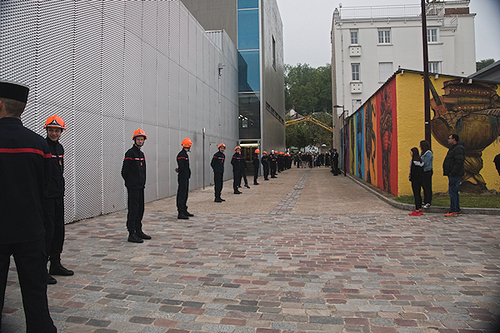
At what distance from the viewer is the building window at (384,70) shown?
1501 inches

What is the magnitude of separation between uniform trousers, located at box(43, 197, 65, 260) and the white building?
36.3 meters

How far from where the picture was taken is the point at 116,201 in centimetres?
1045

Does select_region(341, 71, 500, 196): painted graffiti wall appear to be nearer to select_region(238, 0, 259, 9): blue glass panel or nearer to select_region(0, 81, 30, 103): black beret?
select_region(0, 81, 30, 103): black beret

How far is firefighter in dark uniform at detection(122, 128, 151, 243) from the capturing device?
662 cm

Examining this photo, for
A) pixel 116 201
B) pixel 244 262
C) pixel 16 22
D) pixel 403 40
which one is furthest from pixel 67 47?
pixel 403 40

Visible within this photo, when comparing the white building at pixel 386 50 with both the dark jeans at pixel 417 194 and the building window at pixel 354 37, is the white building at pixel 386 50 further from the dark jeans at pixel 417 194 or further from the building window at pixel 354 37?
the dark jeans at pixel 417 194

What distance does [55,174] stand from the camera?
4.67 m

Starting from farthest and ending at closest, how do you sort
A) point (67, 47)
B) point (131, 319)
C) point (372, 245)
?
point (67, 47) → point (372, 245) → point (131, 319)

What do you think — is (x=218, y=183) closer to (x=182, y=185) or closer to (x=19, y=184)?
(x=182, y=185)

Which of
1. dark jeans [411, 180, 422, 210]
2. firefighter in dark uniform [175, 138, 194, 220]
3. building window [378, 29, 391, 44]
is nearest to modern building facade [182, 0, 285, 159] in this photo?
building window [378, 29, 391, 44]

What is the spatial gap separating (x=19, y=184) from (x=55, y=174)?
2.06m

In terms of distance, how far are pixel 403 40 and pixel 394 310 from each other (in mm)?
39946

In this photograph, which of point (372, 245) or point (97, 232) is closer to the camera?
point (372, 245)

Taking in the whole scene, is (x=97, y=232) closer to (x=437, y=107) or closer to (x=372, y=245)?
(x=372, y=245)
